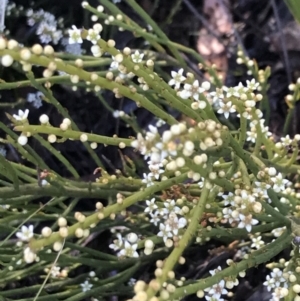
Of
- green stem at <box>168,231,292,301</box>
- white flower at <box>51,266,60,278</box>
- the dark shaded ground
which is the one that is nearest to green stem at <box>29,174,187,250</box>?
green stem at <box>168,231,292,301</box>

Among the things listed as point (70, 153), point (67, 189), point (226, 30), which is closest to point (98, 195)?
point (67, 189)

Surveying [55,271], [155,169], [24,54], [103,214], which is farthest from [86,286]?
[24,54]

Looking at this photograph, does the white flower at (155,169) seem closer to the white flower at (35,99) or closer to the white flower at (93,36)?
the white flower at (93,36)

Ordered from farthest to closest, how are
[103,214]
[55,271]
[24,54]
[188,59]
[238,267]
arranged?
[188,59] < [55,271] < [238,267] < [103,214] < [24,54]

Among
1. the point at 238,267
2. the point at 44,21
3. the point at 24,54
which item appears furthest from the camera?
the point at 44,21

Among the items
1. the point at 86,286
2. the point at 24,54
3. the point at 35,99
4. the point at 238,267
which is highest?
the point at 24,54

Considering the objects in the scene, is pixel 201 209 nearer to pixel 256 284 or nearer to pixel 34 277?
pixel 256 284

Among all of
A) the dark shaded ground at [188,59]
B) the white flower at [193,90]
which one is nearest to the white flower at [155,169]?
the white flower at [193,90]

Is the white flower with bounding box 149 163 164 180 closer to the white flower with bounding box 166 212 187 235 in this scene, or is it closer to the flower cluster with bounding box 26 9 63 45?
the white flower with bounding box 166 212 187 235

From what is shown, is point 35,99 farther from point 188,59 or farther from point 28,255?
point 28,255
